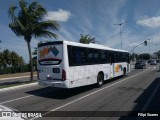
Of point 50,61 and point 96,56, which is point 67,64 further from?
point 96,56

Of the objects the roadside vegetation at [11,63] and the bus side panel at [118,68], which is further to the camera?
the roadside vegetation at [11,63]

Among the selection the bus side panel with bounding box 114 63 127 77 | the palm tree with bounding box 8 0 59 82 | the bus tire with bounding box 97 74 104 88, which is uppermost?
the palm tree with bounding box 8 0 59 82

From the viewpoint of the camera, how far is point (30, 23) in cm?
2316

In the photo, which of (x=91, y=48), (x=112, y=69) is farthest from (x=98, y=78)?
(x=112, y=69)

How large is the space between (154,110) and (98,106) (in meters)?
2.39

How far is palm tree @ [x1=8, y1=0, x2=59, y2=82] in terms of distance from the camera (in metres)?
23.0

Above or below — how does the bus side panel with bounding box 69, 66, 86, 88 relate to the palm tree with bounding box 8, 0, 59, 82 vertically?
below

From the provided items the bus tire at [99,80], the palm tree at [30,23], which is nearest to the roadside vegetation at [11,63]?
the palm tree at [30,23]

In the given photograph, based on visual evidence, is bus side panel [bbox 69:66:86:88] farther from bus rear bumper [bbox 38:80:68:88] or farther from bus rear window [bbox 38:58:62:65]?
bus rear window [bbox 38:58:62:65]

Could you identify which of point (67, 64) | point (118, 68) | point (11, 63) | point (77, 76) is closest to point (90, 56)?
point (77, 76)

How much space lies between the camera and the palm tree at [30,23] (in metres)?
23.0

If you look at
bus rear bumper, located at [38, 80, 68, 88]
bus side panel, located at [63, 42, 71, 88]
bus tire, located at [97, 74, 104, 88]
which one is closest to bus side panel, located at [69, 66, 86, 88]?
bus side panel, located at [63, 42, 71, 88]

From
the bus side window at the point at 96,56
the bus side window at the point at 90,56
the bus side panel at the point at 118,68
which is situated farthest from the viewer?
the bus side panel at the point at 118,68

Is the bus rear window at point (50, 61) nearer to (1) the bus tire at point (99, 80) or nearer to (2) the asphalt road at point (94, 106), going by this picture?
(2) the asphalt road at point (94, 106)
